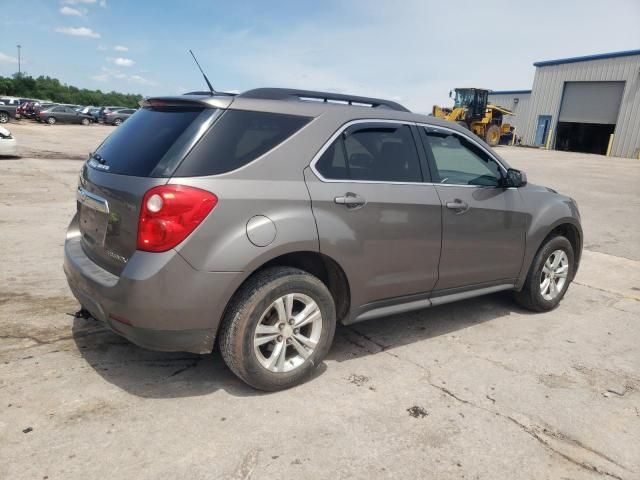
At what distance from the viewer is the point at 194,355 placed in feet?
11.4

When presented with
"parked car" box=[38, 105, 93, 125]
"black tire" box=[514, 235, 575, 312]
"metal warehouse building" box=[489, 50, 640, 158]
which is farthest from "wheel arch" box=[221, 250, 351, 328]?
"parked car" box=[38, 105, 93, 125]

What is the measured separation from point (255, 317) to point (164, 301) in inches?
20.7

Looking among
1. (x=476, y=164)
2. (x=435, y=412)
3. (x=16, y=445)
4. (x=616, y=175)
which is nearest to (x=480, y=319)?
(x=476, y=164)

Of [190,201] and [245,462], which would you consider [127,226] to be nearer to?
[190,201]

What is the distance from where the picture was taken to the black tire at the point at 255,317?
2.85 meters

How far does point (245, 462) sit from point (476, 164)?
3015 millimetres

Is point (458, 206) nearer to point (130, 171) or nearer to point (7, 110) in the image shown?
point (130, 171)

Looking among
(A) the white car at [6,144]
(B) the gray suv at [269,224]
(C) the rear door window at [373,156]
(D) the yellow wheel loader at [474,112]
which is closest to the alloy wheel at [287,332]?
(B) the gray suv at [269,224]

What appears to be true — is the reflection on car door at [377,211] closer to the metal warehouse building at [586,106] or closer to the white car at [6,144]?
the white car at [6,144]

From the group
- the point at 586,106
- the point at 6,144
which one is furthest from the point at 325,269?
the point at 586,106

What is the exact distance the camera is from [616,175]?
2103 cm

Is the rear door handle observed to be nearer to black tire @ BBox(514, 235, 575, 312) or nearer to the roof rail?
the roof rail

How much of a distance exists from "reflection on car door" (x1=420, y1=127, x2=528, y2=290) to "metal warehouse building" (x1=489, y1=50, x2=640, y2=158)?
1450 inches

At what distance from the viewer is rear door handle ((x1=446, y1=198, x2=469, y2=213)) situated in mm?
3758
